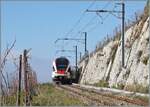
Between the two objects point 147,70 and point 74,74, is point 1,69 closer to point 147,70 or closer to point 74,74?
point 147,70

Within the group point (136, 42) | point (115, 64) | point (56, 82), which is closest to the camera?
point (136, 42)

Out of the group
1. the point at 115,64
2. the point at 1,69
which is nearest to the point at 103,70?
the point at 115,64

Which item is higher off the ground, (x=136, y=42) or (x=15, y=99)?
(x=136, y=42)

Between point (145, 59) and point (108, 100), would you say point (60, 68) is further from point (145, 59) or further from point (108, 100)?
point (108, 100)

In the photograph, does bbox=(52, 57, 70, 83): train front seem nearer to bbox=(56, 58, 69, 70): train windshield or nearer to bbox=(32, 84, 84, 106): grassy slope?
bbox=(56, 58, 69, 70): train windshield

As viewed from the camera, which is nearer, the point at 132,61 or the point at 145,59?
the point at 145,59

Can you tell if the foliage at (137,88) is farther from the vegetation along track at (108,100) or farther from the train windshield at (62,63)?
the train windshield at (62,63)

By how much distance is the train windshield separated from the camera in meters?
59.8

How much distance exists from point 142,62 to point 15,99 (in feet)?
62.2

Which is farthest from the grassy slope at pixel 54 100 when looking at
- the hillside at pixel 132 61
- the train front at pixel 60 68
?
the train front at pixel 60 68

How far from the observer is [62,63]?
5984 cm

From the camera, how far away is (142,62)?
35594 mm

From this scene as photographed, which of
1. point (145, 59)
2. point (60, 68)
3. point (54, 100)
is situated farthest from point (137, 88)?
point (60, 68)

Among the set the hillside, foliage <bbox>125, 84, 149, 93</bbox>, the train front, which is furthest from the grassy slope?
the train front
